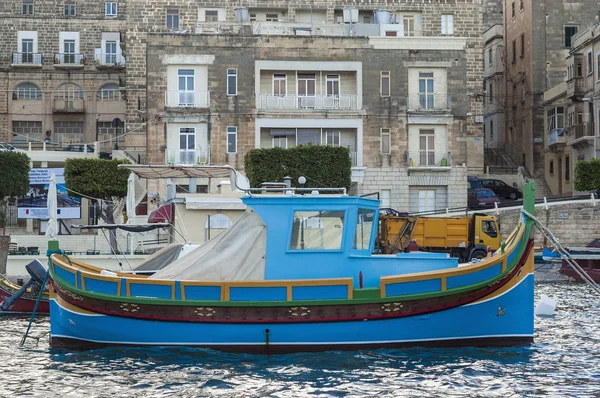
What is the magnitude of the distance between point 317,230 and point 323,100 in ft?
109

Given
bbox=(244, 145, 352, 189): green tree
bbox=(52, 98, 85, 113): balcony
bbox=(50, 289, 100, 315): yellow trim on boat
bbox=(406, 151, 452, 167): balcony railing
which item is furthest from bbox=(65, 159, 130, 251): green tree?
bbox=(50, 289, 100, 315): yellow trim on boat

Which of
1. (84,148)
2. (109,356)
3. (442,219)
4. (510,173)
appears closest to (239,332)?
(109,356)

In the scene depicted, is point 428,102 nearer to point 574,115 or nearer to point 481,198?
point 481,198

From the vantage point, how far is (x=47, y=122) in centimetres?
6831

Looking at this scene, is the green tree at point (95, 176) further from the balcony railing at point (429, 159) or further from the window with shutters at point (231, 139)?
the balcony railing at point (429, 159)

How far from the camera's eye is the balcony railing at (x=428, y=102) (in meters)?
52.4

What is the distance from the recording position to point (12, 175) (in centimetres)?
4906

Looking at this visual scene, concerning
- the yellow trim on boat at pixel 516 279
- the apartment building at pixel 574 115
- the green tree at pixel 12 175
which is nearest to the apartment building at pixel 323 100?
the green tree at pixel 12 175

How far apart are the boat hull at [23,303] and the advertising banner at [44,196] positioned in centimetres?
2382

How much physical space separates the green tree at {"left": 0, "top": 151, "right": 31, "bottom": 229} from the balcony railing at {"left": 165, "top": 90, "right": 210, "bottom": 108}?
7.75 meters

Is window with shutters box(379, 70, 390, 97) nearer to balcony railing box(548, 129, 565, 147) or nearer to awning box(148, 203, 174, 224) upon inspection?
balcony railing box(548, 129, 565, 147)

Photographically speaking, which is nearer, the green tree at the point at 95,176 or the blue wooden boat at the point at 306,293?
the blue wooden boat at the point at 306,293

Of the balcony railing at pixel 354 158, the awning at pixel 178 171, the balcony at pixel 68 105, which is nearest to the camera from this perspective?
the awning at pixel 178 171

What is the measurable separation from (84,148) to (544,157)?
1149 inches
